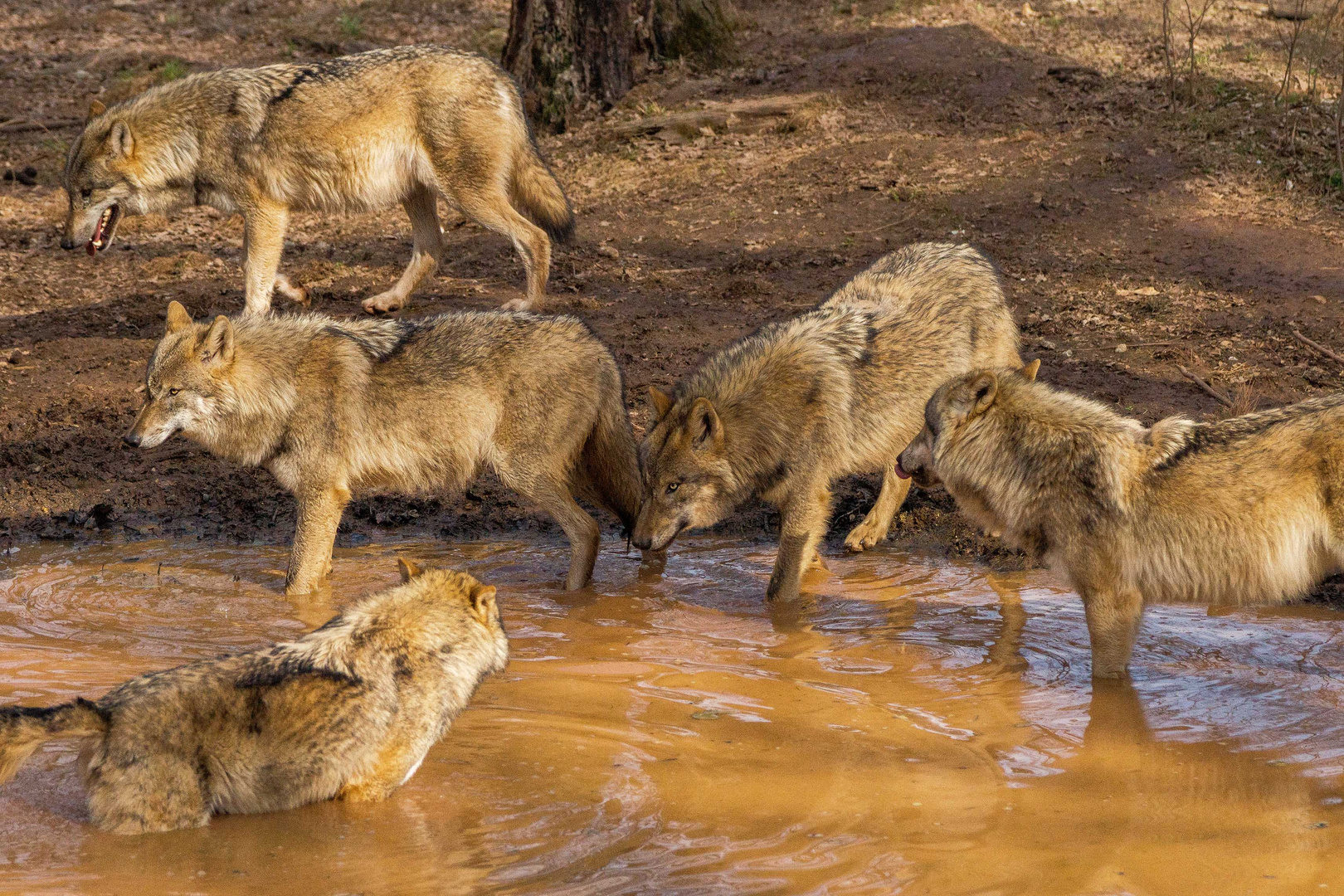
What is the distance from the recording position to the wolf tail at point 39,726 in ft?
13.5

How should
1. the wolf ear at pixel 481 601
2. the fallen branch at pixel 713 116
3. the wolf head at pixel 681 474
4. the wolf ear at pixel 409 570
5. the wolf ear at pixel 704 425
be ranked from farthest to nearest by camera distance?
1. the fallen branch at pixel 713 116
2. the wolf head at pixel 681 474
3. the wolf ear at pixel 704 425
4. the wolf ear at pixel 409 570
5. the wolf ear at pixel 481 601

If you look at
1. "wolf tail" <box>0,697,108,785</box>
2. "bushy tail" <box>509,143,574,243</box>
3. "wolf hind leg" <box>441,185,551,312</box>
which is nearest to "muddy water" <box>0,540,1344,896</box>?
"wolf tail" <box>0,697,108,785</box>

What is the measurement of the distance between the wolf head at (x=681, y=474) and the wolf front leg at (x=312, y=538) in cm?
172

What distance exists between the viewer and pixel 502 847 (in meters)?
4.50

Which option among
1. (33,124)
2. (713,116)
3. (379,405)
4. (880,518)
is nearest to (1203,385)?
(880,518)

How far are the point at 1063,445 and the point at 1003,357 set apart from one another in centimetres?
218

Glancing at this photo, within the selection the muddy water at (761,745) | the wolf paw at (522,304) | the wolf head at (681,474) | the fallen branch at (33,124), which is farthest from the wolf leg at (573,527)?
the fallen branch at (33,124)

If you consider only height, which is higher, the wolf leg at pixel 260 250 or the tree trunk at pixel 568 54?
the tree trunk at pixel 568 54

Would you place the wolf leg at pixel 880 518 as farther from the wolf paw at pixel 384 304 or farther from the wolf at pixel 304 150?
the wolf paw at pixel 384 304

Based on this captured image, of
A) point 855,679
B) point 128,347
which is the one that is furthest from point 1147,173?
point 128,347

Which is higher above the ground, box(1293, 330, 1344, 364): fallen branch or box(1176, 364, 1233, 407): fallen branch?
box(1293, 330, 1344, 364): fallen branch

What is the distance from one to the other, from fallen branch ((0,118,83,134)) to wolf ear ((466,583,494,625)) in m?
12.9

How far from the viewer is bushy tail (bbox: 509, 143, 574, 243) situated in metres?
10.8

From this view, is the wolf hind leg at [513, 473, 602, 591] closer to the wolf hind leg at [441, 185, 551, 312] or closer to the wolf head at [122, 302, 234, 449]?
the wolf head at [122, 302, 234, 449]
